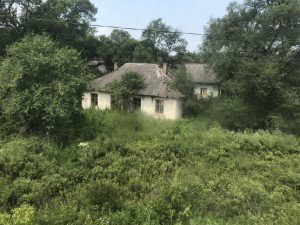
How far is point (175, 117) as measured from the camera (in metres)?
26.4

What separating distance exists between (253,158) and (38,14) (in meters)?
21.8

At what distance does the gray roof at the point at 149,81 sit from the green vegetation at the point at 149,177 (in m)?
5.96

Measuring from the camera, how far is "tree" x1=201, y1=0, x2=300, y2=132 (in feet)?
75.4

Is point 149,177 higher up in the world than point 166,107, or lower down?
lower down

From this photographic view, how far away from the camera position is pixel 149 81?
27562 millimetres

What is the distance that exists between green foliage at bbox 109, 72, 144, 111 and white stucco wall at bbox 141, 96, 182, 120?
1.06 meters

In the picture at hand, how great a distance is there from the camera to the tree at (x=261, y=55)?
75.4ft

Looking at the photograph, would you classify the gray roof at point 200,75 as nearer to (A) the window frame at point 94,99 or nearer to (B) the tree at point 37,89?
(A) the window frame at point 94,99

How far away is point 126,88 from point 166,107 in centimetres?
346

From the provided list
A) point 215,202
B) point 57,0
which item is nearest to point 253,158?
point 215,202

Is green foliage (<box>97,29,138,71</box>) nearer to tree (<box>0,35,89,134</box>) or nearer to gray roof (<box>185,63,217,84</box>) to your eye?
gray roof (<box>185,63,217,84</box>)

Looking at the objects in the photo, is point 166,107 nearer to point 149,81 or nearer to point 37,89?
point 149,81

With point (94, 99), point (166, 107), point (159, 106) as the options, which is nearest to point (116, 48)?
point (94, 99)

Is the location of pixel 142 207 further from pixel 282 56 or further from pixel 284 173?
pixel 282 56
